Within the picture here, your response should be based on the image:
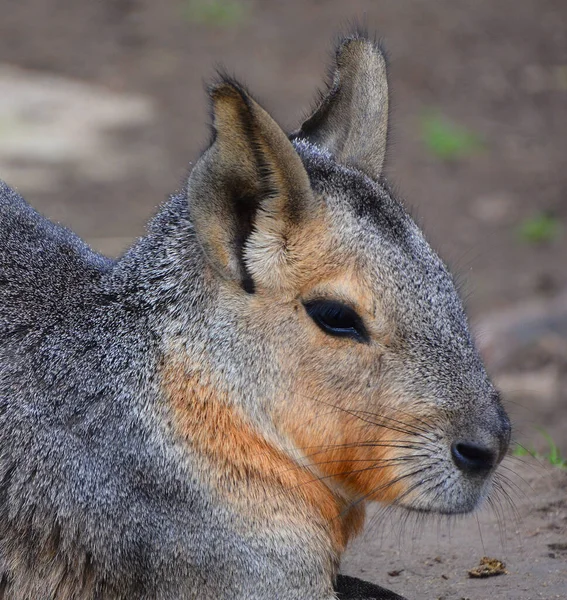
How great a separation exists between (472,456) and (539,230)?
763 centimetres

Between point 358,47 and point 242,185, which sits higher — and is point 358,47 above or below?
above

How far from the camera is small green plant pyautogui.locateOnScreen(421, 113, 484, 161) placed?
12.1 m

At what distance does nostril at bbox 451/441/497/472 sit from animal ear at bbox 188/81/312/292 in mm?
798

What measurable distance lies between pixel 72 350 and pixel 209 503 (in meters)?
0.67

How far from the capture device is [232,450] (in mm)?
3488

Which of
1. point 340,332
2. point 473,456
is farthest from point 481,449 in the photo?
point 340,332

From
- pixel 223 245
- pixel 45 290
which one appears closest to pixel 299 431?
pixel 223 245

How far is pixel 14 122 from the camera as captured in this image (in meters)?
11.9

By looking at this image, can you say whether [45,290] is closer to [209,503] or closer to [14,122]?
[209,503]

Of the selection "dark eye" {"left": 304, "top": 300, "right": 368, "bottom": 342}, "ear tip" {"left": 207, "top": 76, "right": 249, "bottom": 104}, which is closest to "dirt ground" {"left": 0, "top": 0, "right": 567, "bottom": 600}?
"dark eye" {"left": 304, "top": 300, "right": 368, "bottom": 342}

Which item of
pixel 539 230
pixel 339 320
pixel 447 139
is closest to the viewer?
pixel 339 320

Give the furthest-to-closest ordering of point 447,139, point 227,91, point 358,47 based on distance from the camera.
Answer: point 447,139
point 358,47
point 227,91

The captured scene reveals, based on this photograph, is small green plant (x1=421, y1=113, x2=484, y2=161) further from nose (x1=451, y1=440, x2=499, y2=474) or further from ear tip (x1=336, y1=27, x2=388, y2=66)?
nose (x1=451, y1=440, x2=499, y2=474)

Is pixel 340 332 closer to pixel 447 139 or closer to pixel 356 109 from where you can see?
pixel 356 109
